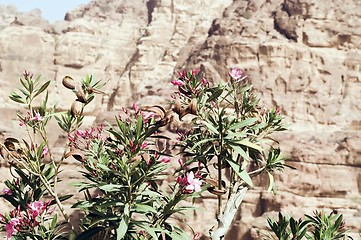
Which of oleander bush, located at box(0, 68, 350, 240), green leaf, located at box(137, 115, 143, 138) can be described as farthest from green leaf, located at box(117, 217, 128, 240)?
green leaf, located at box(137, 115, 143, 138)

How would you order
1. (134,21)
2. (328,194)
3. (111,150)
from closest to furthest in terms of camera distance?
→ (111,150)
(328,194)
(134,21)

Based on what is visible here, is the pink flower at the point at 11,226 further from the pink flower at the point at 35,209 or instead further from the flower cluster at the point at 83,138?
the flower cluster at the point at 83,138

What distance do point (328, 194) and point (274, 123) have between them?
1810cm

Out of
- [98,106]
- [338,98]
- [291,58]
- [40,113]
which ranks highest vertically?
[40,113]

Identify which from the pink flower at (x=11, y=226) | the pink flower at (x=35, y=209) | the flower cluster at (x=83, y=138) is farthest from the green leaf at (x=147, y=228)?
the flower cluster at (x=83, y=138)

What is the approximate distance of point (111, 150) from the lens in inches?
213

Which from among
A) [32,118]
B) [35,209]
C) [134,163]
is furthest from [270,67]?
[35,209]

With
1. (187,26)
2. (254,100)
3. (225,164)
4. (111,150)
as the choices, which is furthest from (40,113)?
(187,26)

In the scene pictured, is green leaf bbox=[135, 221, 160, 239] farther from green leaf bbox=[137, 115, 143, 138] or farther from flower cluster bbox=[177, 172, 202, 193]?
green leaf bbox=[137, 115, 143, 138]

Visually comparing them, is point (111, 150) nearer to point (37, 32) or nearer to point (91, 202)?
point (91, 202)

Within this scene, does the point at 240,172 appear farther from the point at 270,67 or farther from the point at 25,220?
the point at 270,67

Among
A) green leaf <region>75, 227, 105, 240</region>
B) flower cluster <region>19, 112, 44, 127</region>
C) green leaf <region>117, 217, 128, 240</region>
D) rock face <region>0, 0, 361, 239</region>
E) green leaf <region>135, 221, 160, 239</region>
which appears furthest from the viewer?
rock face <region>0, 0, 361, 239</region>

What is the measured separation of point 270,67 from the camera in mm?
28406

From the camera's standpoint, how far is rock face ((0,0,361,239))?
23.4m
